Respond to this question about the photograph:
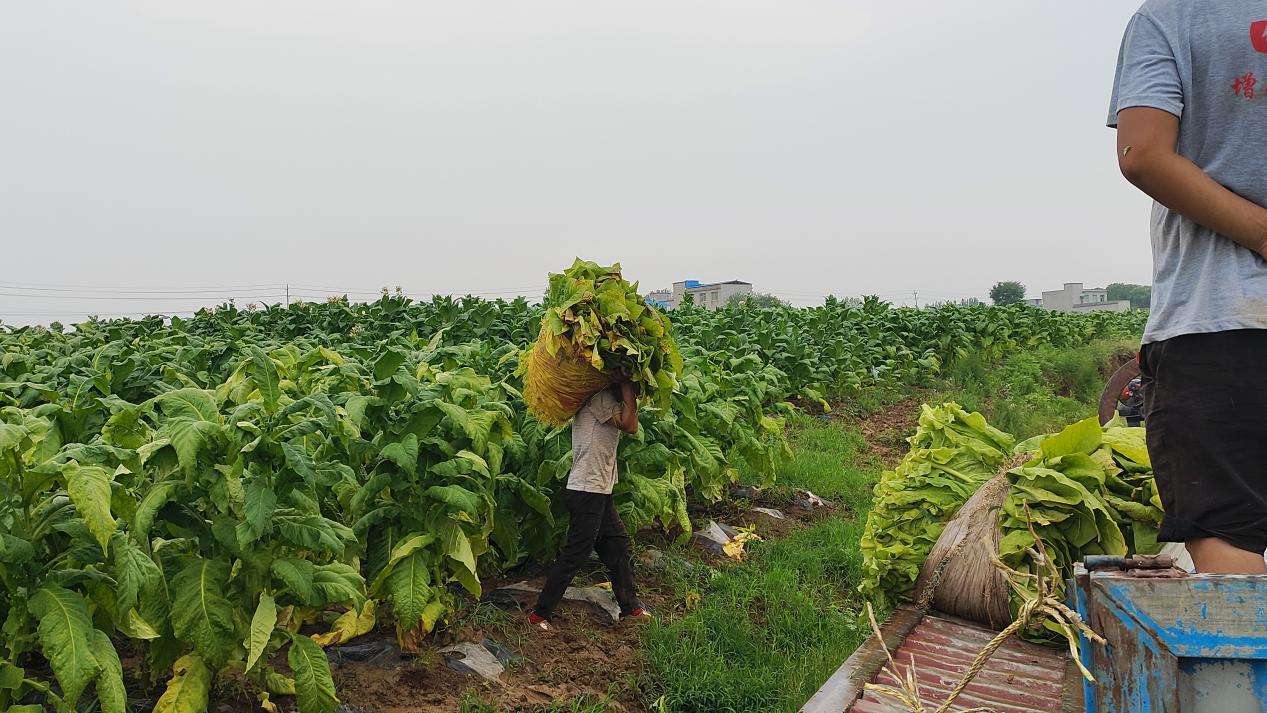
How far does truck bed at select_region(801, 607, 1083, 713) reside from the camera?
2.85 m

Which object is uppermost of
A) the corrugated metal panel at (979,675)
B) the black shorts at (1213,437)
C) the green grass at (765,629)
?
the black shorts at (1213,437)

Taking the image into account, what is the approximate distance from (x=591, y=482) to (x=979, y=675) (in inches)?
79.0

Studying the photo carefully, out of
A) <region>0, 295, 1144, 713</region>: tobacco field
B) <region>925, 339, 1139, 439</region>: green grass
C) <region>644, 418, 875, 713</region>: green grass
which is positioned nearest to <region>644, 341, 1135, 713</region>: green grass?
<region>644, 418, 875, 713</region>: green grass

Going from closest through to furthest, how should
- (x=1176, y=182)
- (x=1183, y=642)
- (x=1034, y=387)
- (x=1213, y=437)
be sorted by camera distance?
(x=1183, y=642) → (x=1213, y=437) → (x=1176, y=182) → (x=1034, y=387)

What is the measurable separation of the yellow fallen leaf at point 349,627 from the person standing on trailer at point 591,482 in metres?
A: 0.87

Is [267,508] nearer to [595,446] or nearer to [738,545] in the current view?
[595,446]

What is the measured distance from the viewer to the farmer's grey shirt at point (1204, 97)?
215 centimetres

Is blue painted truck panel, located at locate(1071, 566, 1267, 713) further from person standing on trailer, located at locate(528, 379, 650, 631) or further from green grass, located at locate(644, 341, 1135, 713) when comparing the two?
person standing on trailer, located at locate(528, 379, 650, 631)

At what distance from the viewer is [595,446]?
4418 millimetres

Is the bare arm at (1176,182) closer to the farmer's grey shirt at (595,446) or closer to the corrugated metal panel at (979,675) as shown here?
the corrugated metal panel at (979,675)

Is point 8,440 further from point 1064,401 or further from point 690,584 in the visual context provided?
point 1064,401

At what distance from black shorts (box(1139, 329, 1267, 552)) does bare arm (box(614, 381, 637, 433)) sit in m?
2.60

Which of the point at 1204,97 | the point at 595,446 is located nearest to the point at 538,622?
the point at 595,446

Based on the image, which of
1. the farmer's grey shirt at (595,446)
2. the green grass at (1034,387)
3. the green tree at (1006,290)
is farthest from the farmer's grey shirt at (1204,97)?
the green tree at (1006,290)
